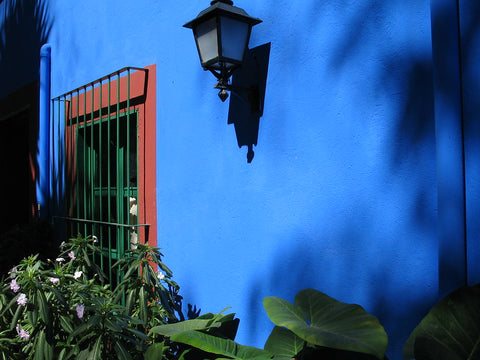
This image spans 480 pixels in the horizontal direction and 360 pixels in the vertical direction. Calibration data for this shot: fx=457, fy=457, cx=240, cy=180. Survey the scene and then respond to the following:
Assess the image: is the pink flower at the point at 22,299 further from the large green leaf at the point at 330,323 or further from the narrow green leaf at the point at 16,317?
the large green leaf at the point at 330,323

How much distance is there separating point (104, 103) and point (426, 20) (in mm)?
2753

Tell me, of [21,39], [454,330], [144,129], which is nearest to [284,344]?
[454,330]

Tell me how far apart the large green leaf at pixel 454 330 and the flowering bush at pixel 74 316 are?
1395 millimetres

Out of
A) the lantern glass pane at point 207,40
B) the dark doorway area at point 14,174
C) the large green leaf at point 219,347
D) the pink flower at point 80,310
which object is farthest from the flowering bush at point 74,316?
the dark doorway area at point 14,174

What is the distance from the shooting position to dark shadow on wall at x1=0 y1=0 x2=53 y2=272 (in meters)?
4.43

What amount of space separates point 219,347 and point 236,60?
133cm

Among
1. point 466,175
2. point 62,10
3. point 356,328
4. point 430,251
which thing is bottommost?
point 356,328

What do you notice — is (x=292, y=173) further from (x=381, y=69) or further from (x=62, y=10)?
(x=62, y=10)

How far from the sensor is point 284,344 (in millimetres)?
1672

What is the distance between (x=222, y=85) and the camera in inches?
89.7

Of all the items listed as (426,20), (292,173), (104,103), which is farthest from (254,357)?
(104,103)

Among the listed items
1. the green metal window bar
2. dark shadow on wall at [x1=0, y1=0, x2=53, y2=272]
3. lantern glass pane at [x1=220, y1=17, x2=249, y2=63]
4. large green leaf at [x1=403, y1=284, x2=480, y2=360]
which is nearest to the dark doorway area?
dark shadow on wall at [x1=0, y1=0, x2=53, y2=272]

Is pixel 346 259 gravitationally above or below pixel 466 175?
below

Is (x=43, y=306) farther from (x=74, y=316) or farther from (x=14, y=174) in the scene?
(x=14, y=174)
